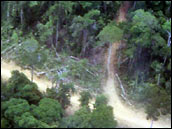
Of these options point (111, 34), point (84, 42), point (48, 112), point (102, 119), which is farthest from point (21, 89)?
point (84, 42)

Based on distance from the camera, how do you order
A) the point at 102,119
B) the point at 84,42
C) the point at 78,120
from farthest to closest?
the point at 84,42
the point at 78,120
the point at 102,119

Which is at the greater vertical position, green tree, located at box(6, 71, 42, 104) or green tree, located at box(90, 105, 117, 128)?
green tree, located at box(6, 71, 42, 104)

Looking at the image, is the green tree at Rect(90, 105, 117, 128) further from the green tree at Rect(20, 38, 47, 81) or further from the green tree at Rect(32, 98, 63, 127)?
the green tree at Rect(20, 38, 47, 81)

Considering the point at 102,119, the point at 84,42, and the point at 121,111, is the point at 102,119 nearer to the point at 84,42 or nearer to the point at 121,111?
the point at 121,111

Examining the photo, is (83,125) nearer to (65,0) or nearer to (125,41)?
(125,41)

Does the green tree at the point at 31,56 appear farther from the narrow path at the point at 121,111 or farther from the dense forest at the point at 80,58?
the narrow path at the point at 121,111

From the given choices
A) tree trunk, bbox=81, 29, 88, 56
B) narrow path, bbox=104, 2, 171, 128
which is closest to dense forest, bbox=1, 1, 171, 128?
tree trunk, bbox=81, 29, 88, 56

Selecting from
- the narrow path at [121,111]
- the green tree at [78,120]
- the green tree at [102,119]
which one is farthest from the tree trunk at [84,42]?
the green tree at [102,119]

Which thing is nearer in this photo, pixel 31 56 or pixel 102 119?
pixel 102 119
